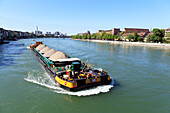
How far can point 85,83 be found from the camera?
13.1 metres

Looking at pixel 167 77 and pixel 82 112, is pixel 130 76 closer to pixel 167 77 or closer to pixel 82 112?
pixel 167 77

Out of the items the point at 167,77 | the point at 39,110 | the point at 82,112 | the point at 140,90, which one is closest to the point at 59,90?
the point at 39,110

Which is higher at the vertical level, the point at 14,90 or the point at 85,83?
the point at 85,83

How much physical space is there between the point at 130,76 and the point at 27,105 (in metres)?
14.3

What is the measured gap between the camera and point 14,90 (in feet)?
45.6

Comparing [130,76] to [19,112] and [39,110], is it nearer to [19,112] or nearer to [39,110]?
[39,110]

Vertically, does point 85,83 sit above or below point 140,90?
above

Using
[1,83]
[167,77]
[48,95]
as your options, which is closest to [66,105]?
[48,95]

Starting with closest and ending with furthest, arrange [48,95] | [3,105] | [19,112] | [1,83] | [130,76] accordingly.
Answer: [19,112], [3,105], [48,95], [1,83], [130,76]

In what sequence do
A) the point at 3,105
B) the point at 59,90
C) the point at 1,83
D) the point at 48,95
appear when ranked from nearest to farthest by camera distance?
1. the point at 3,105
2. the point at 48,95
3. the point at 59,90
4. the point at 1,83

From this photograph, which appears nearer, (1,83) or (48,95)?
(48,95)

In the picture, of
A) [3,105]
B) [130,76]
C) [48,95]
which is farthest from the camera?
[130,76]

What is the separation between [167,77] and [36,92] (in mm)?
18498

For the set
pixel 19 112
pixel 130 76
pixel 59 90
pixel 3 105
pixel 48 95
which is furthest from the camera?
pixel 130 76
